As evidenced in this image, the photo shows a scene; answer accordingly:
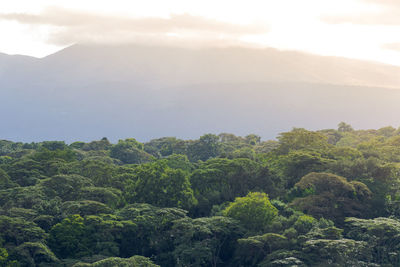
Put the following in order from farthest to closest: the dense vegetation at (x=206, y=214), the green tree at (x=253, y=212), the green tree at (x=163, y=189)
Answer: the green tree at (x=163, y=189), the green tree at (x=253, y=212), the dense vegetation at (x=206, y=214)

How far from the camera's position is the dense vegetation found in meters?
46.2

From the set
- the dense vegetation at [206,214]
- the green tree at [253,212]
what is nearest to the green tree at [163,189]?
the dense vegetation at [206,214]

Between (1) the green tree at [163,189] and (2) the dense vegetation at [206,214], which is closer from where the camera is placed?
(2) the dense vegetation at [206,214]

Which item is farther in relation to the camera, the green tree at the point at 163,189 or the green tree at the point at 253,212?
the green tree at the point at 163,189

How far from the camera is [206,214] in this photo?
6250cm

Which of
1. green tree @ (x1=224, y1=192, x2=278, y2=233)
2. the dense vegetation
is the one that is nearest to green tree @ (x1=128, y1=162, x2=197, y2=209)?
the dense vegetation

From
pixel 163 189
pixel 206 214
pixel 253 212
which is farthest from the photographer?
pixel 206 214

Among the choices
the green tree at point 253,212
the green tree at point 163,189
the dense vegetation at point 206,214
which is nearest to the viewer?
the dense vegetation at point 206,214

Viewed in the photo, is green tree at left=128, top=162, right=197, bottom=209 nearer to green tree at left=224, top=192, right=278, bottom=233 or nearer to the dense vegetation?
the dense vegetation

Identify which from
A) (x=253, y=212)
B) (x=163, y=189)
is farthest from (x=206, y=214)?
(x=253, y=212)

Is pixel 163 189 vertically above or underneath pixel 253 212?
above

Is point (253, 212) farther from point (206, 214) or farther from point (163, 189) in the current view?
point (163, 189)

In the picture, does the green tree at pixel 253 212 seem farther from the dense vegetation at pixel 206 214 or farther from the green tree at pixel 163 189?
the green tree at pixel 163 189

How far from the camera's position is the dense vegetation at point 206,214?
4622 centimetres
